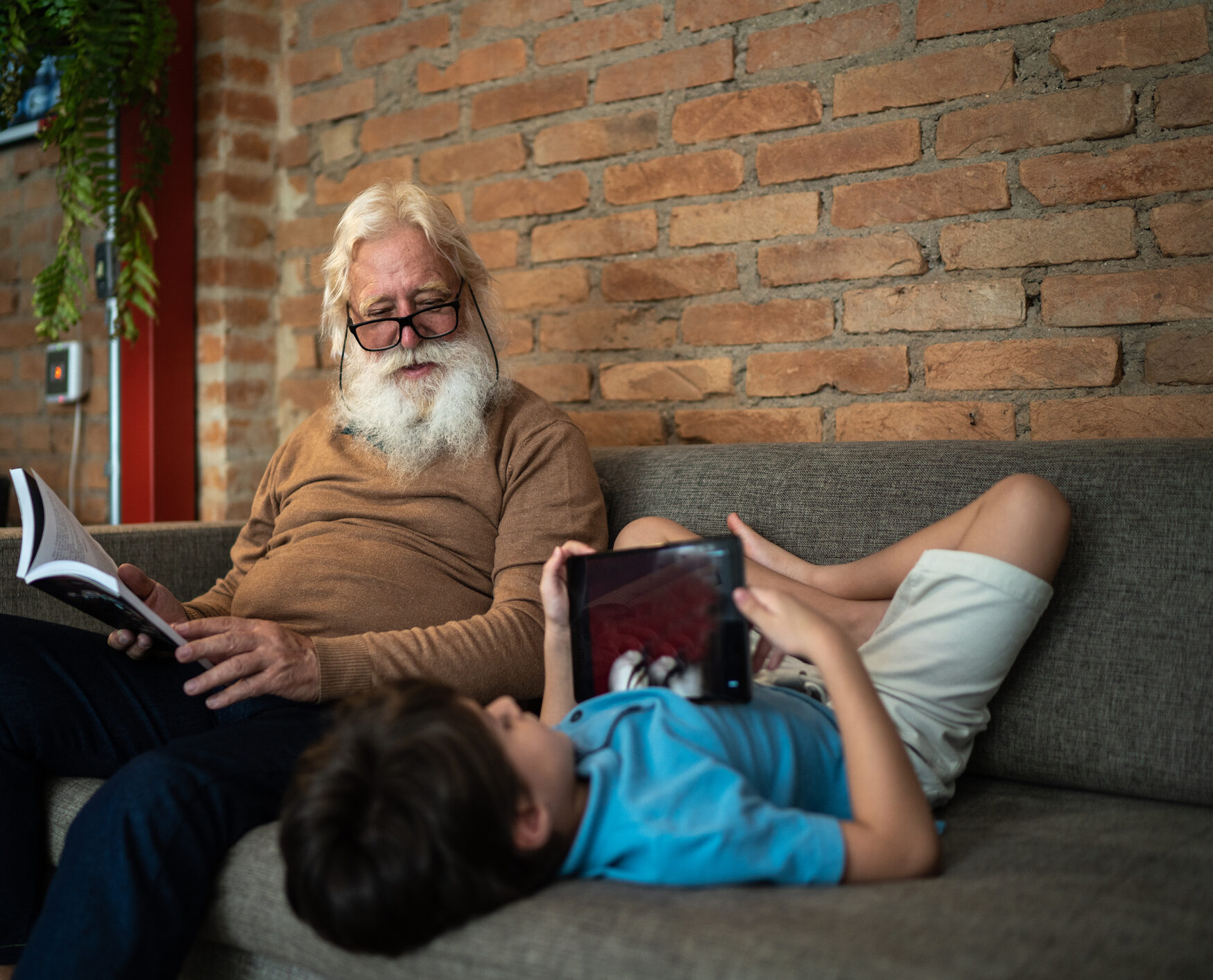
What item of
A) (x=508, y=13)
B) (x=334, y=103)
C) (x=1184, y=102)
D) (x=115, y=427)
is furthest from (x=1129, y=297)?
(x=115, y=427)

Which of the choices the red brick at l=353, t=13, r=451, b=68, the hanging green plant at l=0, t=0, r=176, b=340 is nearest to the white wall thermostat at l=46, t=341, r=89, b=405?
the hanging green plant at l=0, t=0, r=176, b=340

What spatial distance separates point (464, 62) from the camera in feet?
7.70

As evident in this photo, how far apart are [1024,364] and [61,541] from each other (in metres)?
1.44

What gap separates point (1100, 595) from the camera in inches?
50.5

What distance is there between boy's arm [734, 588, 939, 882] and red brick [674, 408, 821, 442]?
0.92 meters

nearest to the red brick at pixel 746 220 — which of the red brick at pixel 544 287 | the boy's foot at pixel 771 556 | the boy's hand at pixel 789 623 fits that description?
the red brick at pixel 544 287

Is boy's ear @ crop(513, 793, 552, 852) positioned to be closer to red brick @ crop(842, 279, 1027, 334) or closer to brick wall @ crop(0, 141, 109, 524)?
red brick @ crop(842, 279, 1027, 334)

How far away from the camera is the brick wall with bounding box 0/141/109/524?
260cm

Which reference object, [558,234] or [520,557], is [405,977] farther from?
[558,234]

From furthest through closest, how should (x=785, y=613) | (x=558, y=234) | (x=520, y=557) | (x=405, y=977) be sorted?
(x=558, y=234) < (x=520, y=557) < (x=785, y=613) < (x=405, y=977)

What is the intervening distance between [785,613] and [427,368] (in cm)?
88

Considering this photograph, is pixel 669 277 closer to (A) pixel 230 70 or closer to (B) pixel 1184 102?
(B) pixel 1184 102

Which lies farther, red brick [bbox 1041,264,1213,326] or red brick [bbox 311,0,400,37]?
red brick [bbox 311,0,400,37]

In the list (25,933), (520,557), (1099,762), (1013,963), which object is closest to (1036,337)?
(1099,762)
